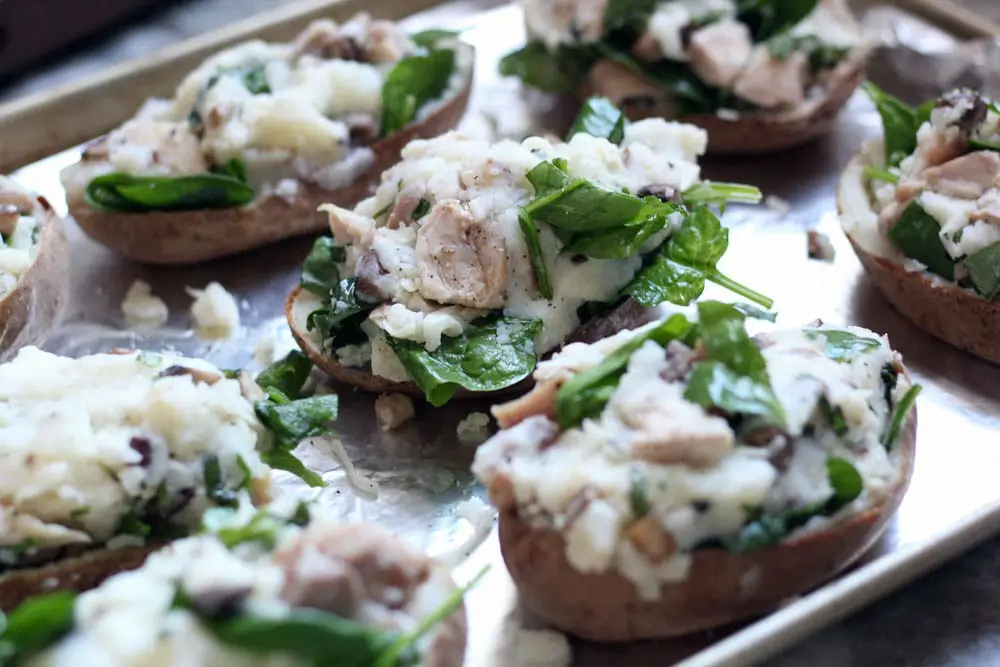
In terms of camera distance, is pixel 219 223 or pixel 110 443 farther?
pixel 219 223

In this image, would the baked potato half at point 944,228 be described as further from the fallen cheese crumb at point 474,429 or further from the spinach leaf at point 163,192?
the spinach leaf at point 163,192

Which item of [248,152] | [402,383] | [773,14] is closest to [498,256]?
[402,383]

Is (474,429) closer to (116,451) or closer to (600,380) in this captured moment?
(600,380)

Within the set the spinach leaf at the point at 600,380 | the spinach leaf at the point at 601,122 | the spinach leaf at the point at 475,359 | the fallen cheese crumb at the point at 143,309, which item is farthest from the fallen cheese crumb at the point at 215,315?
the spinach leaf at the point at 600,380

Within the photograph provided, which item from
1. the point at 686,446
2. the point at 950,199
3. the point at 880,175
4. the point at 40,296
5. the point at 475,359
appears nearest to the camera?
the point at 686,446

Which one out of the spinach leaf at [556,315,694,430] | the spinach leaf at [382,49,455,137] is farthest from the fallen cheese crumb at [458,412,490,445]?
the spinach leaf at [382,49,455,137]

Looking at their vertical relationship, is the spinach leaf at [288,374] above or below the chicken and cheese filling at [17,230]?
below

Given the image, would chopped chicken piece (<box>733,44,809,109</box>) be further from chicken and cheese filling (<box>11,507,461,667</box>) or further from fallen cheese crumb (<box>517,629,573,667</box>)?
chicken and cheese filling (<box>11,507,461,667</box>)

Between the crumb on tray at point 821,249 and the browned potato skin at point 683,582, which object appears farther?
the crumb on tray at point 821,249
